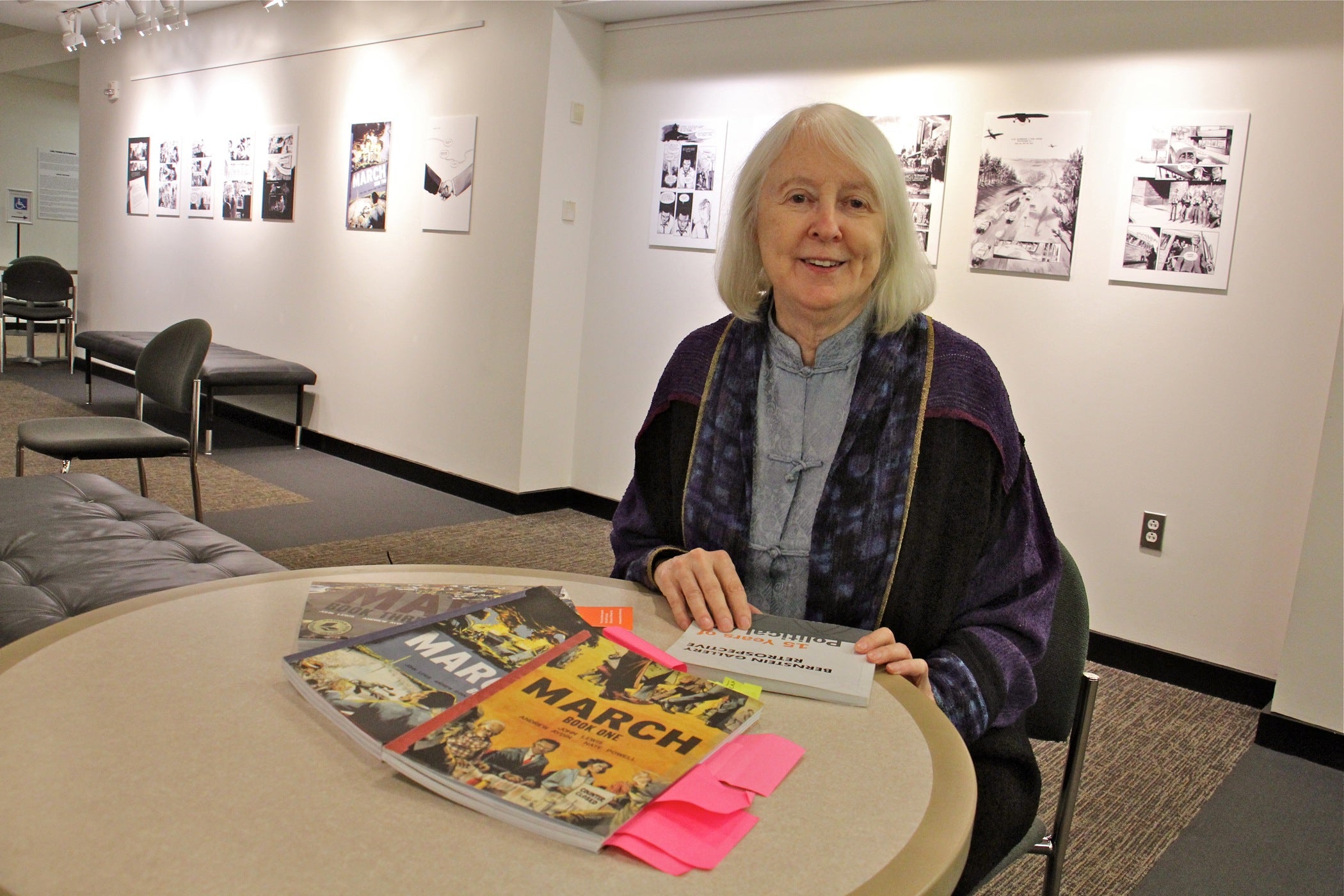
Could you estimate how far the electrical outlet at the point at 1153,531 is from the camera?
139 inches

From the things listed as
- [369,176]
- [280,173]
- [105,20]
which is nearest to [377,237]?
[369,176]

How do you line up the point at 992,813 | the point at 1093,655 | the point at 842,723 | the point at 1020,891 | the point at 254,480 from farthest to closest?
1. the point at 254,480
2. the point at 1093,655
3. the point at 1020,891
4. the point at 992,813
5. the point at 842,723

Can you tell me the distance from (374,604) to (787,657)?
0.51 metres

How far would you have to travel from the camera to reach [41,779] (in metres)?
0.77

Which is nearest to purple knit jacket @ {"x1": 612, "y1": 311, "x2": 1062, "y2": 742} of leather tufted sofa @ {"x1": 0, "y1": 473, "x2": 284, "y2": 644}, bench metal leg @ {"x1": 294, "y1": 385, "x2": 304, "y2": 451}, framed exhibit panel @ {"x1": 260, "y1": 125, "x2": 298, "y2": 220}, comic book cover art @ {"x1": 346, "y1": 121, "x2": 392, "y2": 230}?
leather tufted sofa @ {"x1": 0, "y1": 473, "x2": 284, "y2": 644}

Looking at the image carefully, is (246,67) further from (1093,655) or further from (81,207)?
(1093,655)

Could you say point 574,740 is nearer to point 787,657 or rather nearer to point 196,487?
point 787,657

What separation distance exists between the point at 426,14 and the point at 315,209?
62.1 inches

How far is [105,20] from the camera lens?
715cm

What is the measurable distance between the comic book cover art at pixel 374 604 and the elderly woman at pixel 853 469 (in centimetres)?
26

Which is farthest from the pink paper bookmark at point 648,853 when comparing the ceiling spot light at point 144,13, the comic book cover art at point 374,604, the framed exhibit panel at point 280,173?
the ceiling spot light at point 144,13

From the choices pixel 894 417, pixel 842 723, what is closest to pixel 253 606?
pixel 842 723

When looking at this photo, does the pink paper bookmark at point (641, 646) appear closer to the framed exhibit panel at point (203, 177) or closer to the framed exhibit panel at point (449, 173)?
the framed exhibit panel at point (449, 173)

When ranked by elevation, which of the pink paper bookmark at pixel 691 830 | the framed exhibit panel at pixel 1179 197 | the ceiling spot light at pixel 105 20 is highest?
the ceiling spot light at pixel 105 20
